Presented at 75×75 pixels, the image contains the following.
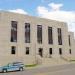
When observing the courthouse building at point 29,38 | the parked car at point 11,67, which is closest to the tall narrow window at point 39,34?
the courthouse building at point 29,38

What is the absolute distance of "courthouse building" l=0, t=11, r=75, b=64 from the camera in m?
62.7

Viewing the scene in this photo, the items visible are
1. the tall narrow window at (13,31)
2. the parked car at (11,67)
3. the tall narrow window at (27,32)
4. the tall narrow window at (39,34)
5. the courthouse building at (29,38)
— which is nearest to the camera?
the parked car at (11,67)

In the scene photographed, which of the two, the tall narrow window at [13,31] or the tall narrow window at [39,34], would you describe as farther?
the tall narrow window at [39,34]

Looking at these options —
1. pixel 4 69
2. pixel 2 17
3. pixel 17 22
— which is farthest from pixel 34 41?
pixel 4 69

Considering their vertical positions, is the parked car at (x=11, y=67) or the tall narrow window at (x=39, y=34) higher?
the tall narrow window at (x=39, y=34)

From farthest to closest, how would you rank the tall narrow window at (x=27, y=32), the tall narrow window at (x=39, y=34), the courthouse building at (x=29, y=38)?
1. the tall narrow window at (x=39, y=34)
2. the tall narrow window at (x=27, y=32)
3. the courthouse building at (x=29, y=38)

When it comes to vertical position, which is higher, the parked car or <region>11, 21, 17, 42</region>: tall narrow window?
<region>11, 21, 17, 42</region>: tall narrow window

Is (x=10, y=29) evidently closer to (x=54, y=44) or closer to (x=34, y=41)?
(x=34, y=41)

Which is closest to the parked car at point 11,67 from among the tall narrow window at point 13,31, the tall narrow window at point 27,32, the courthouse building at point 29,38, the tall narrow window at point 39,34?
the courthouse building at point 29,38

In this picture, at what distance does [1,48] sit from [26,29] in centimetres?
1023

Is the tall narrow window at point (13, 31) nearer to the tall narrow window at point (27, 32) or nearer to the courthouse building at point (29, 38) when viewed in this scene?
the courthouse building at point (29, 38)

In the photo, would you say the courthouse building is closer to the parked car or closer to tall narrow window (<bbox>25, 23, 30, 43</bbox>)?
tall narrow window (<bbox>25, 23, 30, 43</bbox>)

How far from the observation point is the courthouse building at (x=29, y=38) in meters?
62.7

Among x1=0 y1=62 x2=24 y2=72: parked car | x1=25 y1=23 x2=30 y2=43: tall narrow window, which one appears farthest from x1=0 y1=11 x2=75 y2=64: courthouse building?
x1=0 y1=62 x2=24 y2=72: parked car
